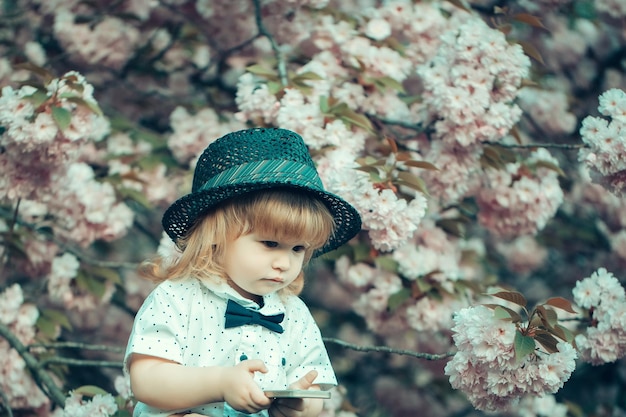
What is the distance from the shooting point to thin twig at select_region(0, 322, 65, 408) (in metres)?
2.86

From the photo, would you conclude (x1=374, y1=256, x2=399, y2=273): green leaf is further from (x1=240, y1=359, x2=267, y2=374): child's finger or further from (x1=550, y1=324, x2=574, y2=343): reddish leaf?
(x1=240, y1=359, x2=267, y2=374): child's finger

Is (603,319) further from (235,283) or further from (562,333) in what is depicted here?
(235,283)

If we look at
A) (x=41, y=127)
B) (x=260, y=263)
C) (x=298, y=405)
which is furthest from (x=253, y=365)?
(x=41, y=127)

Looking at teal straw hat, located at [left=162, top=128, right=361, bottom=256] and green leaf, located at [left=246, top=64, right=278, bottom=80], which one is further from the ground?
teal straw hat, located at [left=162, top=128, right=361, bottom=256]

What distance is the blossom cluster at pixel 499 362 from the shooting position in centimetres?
221

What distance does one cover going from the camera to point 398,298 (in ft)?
10.6

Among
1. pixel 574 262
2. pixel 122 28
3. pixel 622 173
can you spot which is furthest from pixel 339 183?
pixel 574 262

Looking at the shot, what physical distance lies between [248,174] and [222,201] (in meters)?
0.11

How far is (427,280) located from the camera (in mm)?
3248

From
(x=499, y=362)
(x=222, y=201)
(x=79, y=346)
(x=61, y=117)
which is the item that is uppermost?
(x=222, y=201)

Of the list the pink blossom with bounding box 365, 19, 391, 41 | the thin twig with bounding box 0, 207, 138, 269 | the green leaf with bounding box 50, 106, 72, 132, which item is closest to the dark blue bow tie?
the green leaf with bounding box 50, 106, 72, 132

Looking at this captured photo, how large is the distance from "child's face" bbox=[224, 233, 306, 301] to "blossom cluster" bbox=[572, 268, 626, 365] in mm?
1047

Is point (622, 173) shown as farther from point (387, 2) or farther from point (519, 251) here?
point (519, 251)

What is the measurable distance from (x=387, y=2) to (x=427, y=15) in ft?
0.56
